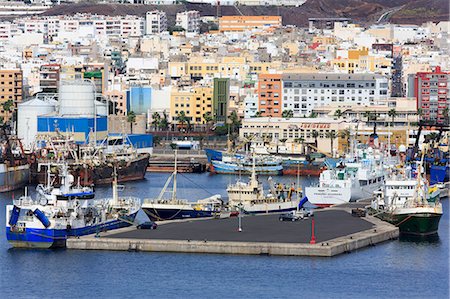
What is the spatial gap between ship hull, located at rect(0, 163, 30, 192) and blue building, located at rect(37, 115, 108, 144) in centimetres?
636

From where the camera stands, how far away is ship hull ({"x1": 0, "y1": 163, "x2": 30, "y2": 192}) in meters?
44.5

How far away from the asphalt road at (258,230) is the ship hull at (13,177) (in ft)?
39.0

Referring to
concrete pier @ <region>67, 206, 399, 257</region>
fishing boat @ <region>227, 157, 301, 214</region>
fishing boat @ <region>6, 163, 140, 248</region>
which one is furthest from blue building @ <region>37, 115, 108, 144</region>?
fishing boat @ <region>6, 163, 140, 248</region>

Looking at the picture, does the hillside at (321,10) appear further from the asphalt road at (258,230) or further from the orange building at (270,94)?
the asphalt road at (258,230)

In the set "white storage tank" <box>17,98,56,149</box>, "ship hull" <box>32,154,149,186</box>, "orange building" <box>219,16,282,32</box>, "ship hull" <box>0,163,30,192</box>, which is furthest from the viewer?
"orange building" <box>219,16,282,32</box>

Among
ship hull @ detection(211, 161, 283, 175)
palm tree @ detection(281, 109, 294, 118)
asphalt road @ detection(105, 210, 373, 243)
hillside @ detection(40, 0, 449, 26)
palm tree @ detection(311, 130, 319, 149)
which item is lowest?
ship hull @ detection(211, 161, 283, 175)

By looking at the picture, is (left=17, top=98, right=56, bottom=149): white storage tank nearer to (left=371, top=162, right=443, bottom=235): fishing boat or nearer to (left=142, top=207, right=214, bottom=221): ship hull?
(left=142, top=207, right=214, bottom=221): ship hull

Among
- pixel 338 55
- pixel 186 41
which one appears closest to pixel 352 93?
pixel 338 55

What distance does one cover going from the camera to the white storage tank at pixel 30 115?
54.6 meters

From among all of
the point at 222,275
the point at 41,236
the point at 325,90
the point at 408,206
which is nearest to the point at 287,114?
the point at 325,90

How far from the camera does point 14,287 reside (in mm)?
28250

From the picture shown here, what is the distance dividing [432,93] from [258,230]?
3186 cm

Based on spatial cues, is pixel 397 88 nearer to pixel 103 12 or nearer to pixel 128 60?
pixel 128 60

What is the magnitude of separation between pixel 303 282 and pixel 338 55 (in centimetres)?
4649
